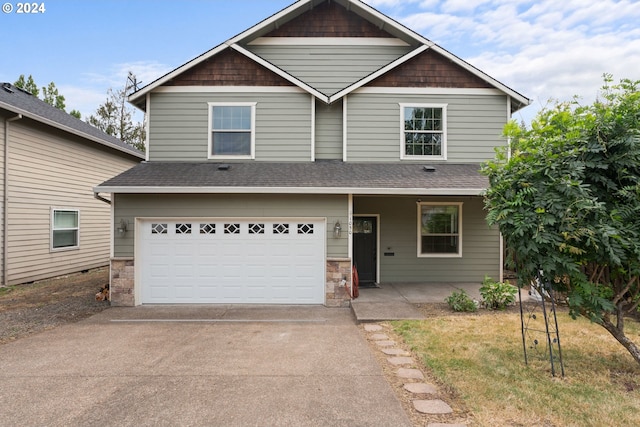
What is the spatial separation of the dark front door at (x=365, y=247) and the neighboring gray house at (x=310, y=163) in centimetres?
3

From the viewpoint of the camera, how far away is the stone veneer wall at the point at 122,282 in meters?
7.80

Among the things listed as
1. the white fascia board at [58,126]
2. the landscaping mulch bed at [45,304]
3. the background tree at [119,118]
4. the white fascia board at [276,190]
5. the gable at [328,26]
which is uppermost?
the background tree at [119,118]

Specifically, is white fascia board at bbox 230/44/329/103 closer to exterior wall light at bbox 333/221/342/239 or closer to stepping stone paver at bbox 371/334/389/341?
exterior wall light at bbox 333/221/342/239

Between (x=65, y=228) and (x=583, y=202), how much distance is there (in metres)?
14.2

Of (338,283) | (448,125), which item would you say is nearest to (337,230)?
(338,283)

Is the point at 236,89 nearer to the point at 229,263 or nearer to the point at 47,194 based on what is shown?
the point at 229,263

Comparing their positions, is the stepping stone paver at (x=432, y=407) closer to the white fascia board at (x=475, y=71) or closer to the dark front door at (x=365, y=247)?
the dark front door at (x=365, y=247)

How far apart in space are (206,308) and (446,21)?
11.9 meters

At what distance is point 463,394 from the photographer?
3688mm

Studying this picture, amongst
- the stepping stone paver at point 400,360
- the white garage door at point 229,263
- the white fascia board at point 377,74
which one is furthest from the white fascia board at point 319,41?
the stepping stone paver at point 400,360

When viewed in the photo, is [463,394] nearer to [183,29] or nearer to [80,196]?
[80,196]

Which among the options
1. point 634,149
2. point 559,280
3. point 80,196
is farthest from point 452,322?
point 80,196

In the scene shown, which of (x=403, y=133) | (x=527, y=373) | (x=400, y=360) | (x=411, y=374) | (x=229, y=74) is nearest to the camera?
(x=527, y=373)

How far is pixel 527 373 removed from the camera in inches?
165
